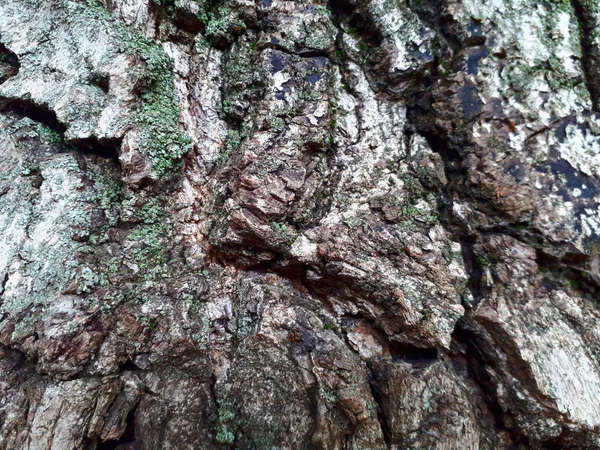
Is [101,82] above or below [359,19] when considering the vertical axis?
below

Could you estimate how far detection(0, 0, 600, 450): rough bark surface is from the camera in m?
2.31

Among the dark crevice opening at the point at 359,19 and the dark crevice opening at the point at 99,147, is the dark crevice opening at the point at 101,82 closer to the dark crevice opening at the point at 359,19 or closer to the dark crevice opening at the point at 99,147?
the dark crevice opening at the point at 99,147

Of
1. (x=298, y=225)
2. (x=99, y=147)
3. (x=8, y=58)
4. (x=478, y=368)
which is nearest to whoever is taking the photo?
(x=478, y=368)

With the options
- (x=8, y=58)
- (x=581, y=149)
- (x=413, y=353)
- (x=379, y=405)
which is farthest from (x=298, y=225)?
(x=8, y=58)

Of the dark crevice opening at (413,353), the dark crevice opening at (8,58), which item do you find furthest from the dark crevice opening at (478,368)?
the dark crevice opening at (8,58)

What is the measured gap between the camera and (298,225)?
8.71 feet

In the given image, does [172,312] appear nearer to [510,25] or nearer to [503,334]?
[503,334]

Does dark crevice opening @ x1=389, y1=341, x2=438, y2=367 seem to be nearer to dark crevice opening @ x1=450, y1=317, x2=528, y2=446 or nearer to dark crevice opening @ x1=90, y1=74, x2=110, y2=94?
dark crevice opening @ x1=450, y1=317, x2=528, y2=446

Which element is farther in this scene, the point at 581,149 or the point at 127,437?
the point at 581,149

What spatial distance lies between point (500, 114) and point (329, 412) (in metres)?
2.78

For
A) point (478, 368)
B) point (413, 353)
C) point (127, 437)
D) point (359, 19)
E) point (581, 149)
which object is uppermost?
point (581, 149)

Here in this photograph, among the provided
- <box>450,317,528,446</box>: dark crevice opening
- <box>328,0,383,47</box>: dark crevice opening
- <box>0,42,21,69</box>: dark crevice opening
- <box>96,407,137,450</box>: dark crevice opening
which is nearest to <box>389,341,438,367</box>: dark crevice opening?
<box>450,317,528,446</box>: dark crevice opening

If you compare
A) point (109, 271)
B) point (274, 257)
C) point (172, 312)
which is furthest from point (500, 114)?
point (109, 271)

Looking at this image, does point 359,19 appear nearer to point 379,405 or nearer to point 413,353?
point 413,353
